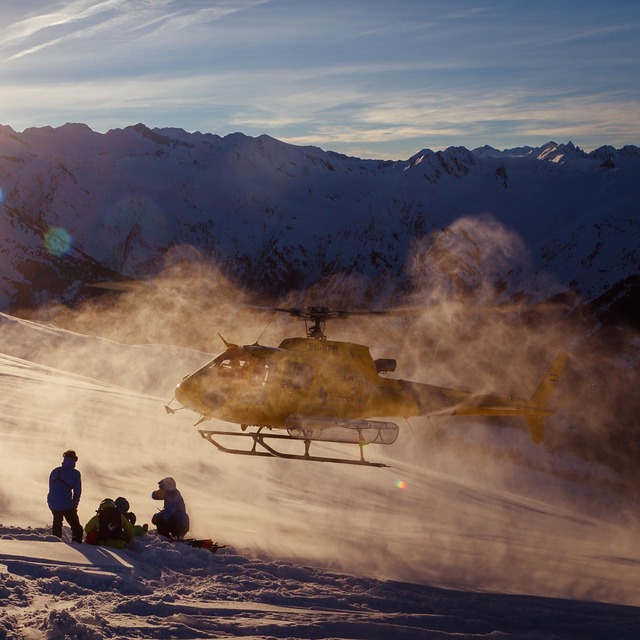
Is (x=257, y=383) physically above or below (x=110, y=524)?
above

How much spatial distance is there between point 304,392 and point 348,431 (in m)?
1.41

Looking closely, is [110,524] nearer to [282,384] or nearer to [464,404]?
[282,384]

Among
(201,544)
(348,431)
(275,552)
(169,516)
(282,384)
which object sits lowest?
(275,552)

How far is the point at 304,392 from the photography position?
15.4m

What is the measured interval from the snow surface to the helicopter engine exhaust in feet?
6.62

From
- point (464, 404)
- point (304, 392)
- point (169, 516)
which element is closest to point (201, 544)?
point (169, 516)

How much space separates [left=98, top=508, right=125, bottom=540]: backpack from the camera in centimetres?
1100

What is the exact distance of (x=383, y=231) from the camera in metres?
194

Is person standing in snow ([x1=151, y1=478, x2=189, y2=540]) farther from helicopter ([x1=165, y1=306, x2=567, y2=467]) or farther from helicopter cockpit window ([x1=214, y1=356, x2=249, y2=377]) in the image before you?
helicopter cockpit window ([x1=214, y1=356, x2=249, y2=377])

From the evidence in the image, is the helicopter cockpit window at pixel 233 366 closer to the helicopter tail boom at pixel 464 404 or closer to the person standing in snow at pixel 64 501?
the person standing in snow at pixel 64 501

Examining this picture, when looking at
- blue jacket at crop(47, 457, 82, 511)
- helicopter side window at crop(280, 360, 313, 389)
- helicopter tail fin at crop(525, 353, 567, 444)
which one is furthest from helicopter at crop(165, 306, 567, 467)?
helicopter tail fin at crop(525, 353, 567, 444)

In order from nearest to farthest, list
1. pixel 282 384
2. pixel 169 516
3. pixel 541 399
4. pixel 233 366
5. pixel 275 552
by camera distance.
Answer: pixel 169 516
pixel 275 552
pixel 233 366
pixel 282 384
pixel 541 399

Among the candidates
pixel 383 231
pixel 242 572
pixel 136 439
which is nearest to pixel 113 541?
pixel 242 572

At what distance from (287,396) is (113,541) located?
5194 millimetres
